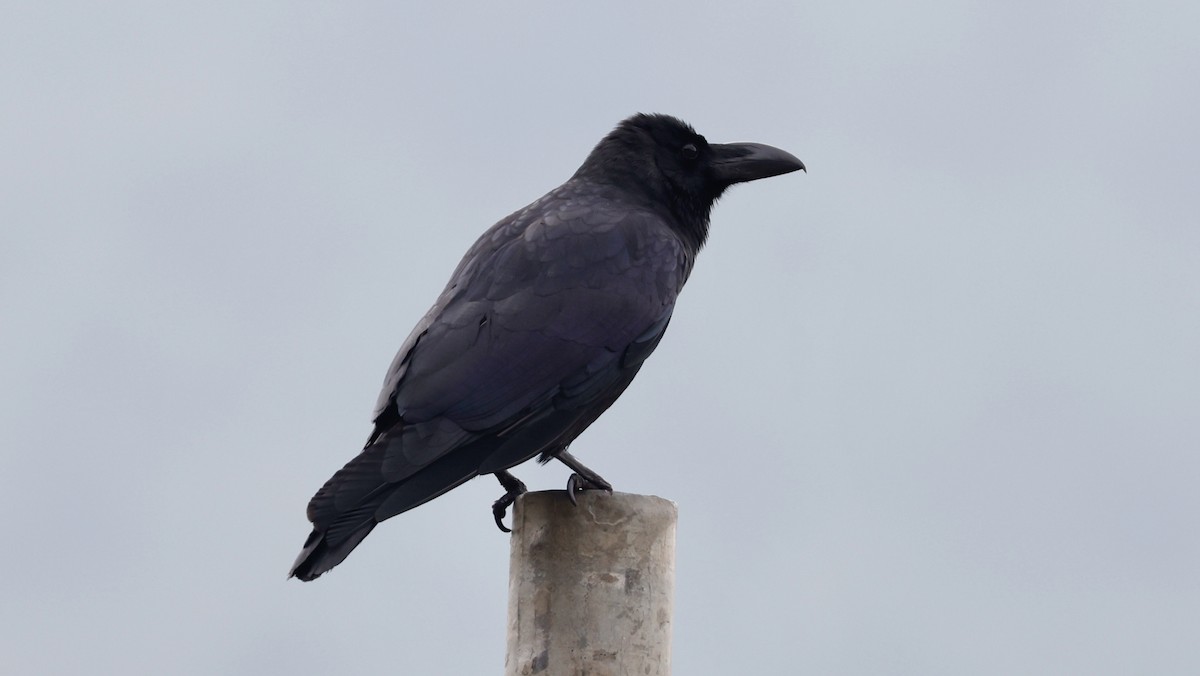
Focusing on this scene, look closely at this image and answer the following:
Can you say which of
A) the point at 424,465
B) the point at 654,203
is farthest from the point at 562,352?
the point at 654,203

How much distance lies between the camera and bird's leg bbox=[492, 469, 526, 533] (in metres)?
8.05

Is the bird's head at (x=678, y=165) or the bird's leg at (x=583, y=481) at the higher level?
the bird's head at (x=678, y=165)

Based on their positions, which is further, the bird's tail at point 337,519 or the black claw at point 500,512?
the black claw at point 500,512

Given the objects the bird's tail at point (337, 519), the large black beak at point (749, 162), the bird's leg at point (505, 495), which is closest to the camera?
the bird's tail at point (337, 519)

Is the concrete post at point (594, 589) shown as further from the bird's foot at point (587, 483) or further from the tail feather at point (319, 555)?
the tail feather at point (319, 555)

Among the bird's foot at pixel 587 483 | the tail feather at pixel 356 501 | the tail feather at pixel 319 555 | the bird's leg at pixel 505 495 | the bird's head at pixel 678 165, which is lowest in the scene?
the tail feather at pixel 319 555

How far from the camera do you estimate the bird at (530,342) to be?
22.7ft

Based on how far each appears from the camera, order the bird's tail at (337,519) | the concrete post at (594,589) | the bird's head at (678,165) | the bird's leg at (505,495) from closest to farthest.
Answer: the bird's tail at (337,519), the concrete post at (594,589), the bird's leg at (505,495), the bird's head at (678,165)

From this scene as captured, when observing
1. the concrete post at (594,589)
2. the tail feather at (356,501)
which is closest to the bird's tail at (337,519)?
the tail feather at (356,501)

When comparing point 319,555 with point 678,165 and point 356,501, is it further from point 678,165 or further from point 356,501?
point 678,165

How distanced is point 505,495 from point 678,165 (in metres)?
2.40

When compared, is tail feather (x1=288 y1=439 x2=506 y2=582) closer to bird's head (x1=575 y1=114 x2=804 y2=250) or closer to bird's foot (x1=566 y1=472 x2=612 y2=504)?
bird's foot (x1=566 y1=472 x2=612 y2=504)

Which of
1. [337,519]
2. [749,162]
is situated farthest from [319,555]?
[749,162]

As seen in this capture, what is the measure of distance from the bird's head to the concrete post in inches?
97.2
